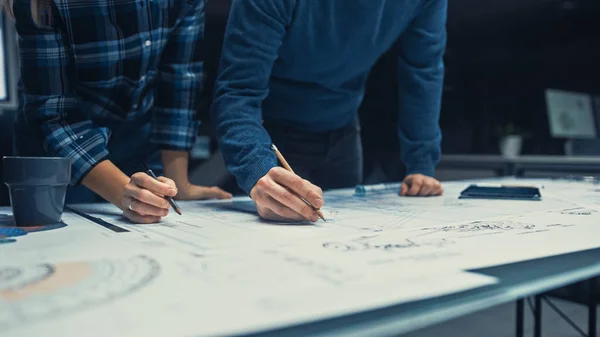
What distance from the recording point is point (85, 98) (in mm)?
957

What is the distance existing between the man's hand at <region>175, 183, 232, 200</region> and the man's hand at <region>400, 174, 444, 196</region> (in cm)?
39

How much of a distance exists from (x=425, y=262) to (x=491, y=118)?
310cm

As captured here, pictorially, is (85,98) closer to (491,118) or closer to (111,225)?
(111,225)

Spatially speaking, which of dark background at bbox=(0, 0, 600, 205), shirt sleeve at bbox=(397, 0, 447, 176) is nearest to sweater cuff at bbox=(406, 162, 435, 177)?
shirt sleeve at bbox=(397, 0, 447, 176)

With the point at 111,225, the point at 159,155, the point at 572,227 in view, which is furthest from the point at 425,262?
the point at 159,155

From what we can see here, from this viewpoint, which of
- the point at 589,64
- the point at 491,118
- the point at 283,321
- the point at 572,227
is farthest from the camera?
the point at 491,118

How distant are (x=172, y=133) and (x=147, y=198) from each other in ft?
1.20

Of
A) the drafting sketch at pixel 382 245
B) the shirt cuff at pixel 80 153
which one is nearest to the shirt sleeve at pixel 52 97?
the shirt cuff at pixel 80 153

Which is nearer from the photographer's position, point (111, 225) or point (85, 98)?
point (111, 225)

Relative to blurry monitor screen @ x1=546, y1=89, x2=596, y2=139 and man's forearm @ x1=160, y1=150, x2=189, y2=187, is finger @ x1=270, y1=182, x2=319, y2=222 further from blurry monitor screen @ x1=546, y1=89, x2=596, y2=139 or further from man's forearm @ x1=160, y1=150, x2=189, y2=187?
blurry monitor screen @ x1=546, y1=89, x2=596, y2=139

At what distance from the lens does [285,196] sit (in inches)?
27.3

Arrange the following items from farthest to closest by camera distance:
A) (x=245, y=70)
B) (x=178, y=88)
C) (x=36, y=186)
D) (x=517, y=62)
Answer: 1. (x=517, y=62)
2. (x=178, y=88)
3. (x=245, y=70)
4. (x=36, y=186)

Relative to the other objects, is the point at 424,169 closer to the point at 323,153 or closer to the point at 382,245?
the point at 323,153

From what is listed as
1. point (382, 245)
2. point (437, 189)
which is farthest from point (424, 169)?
point (382, 245)
